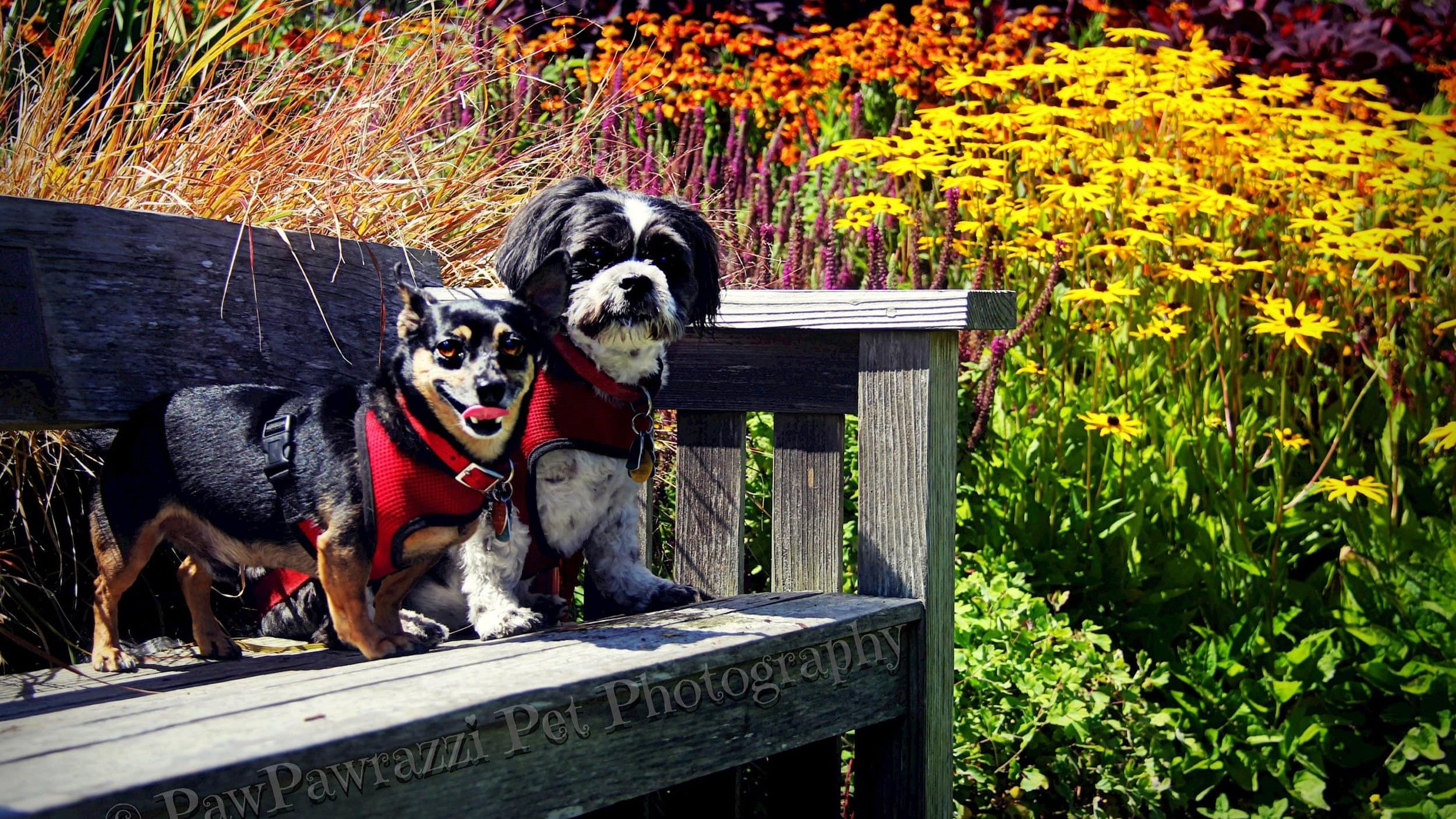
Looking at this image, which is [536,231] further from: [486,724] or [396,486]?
[486,724]

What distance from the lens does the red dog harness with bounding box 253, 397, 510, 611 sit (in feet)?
5.98

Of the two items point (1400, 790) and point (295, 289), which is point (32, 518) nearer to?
point (295, 289)

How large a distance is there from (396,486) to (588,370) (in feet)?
1.31

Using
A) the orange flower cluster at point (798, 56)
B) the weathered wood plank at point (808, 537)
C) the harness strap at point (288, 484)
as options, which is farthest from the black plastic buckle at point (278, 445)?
the orange flower cluster at point (798, 56)

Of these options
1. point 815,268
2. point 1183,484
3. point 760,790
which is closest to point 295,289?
point 760,790

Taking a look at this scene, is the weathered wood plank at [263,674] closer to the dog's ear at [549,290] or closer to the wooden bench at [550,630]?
the wooden bench at [550,630]

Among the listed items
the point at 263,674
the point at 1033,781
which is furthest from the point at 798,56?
the point at 263,674

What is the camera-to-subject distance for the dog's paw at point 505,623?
79.3 inches

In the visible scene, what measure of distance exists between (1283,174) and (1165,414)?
3.16 feet

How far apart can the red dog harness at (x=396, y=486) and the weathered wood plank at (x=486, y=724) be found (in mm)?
191

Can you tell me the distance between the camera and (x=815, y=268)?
412 centimetres

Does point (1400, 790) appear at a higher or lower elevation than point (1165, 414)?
lower

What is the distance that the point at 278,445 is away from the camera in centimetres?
185

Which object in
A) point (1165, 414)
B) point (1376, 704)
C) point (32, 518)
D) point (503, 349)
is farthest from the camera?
point (1165, 414)
